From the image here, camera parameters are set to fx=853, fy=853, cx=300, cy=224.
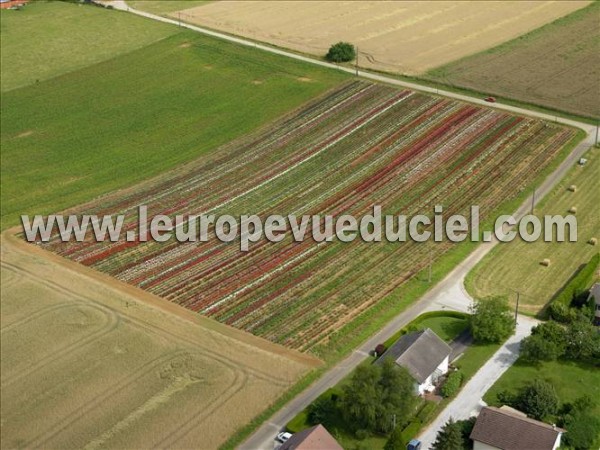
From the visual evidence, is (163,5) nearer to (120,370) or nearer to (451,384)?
(120,370)

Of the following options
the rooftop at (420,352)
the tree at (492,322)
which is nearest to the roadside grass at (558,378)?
the tree at (492,322)

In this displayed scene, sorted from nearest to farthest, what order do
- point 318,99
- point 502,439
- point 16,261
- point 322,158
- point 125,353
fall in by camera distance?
point 502,439 < point 125,353 < point 16,261 < point 322,158 < point 318,99

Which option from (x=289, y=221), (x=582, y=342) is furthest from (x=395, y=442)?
(x=289, y=221)

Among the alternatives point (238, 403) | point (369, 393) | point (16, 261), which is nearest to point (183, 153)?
point (16, 261)

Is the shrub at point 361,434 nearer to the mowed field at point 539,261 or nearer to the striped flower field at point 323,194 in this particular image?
the striped flower field at point 323,194

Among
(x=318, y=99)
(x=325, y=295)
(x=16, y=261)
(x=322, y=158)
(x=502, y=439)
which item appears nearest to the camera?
(x=502, y=439)

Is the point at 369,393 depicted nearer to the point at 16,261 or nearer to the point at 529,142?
the point at 16,261
